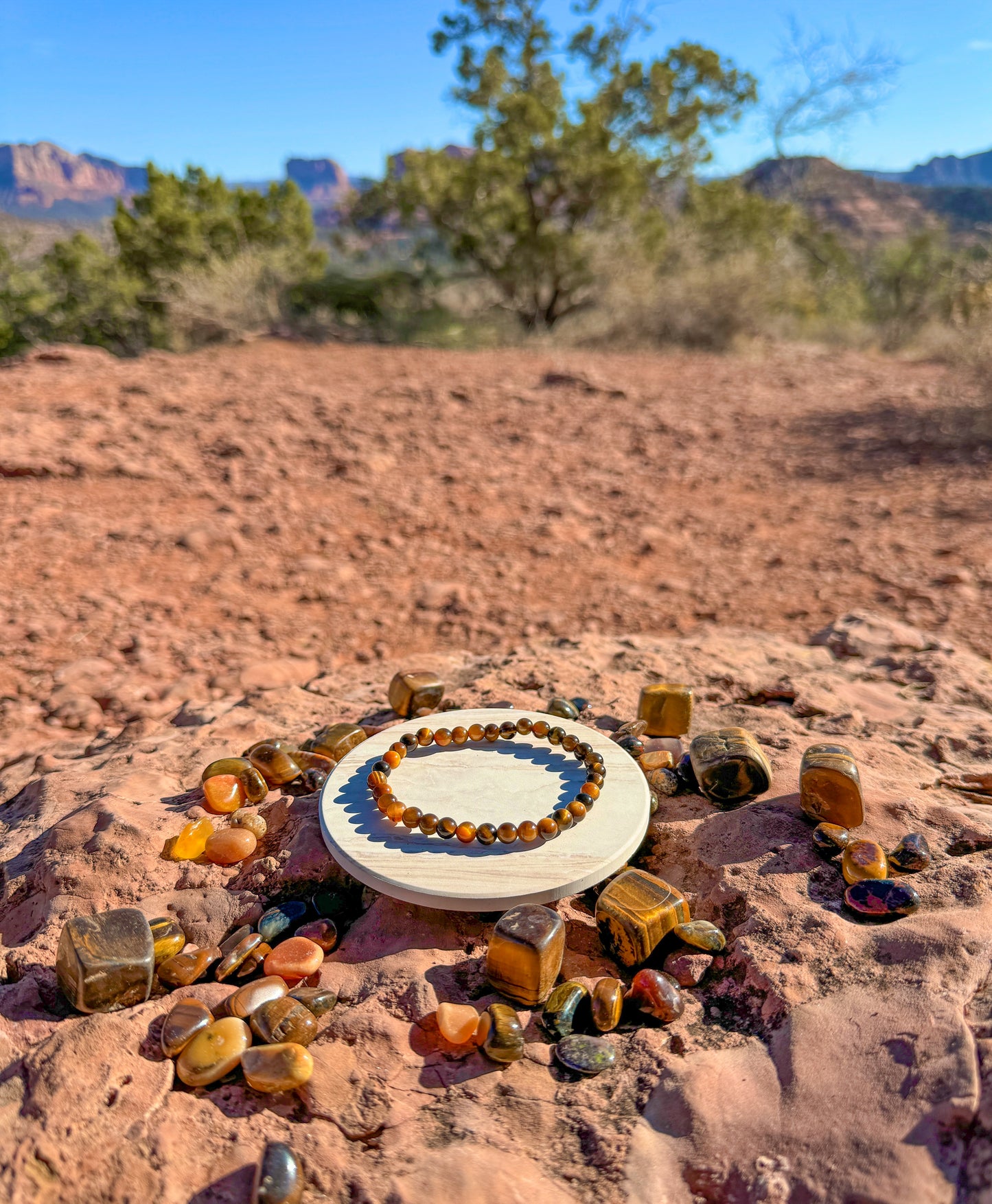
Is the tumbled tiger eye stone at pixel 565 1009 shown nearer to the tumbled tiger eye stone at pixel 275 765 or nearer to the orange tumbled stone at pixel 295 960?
the orange tumbled stone at pixel 295 960

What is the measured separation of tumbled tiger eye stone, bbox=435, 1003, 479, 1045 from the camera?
56.4 inches

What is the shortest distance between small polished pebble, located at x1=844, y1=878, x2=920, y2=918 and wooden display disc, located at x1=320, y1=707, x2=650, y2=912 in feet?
1.52

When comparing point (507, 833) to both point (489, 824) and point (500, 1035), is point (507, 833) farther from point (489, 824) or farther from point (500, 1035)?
point (500, 1035)

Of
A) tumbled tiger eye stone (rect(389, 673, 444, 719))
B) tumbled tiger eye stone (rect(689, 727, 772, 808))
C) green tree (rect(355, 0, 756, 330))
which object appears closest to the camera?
tumbled tiger eye stone (rect(689, 727, 772, 808))

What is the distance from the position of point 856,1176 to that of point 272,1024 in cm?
99

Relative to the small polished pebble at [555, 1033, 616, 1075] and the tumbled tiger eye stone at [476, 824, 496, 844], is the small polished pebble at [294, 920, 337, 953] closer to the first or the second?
the tumbled tiger eye stone at [476, 824, 496, 844]

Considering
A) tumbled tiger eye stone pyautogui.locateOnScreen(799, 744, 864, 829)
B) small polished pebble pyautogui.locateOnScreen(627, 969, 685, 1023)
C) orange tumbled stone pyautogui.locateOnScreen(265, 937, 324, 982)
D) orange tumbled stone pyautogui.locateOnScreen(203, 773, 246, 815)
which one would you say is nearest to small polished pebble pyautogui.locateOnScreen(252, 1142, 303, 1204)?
orange tumbled stone pyautogui.locateOnScreen(265, 937, 324, 982)

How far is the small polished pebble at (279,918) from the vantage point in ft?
5.57

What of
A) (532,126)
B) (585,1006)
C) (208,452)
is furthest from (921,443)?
(532,126)

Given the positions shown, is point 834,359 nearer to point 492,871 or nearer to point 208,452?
point 208,452

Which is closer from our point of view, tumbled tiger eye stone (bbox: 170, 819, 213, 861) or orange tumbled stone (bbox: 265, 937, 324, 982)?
orange tumbled stone (bbox: 265, 937, 324, 982)

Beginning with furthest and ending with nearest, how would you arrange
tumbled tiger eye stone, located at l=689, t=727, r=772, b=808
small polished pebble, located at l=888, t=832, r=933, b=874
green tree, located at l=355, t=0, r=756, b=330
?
green tree, located at l=355, t=0, r=756, b=330 < tumbled tiger eye stone, located at l=689, t=727, r=772, b=808 < small polished pebble, located at l=888, t=832, r=933, b=874

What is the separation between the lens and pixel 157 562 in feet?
12.6

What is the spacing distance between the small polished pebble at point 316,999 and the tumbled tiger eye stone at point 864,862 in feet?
3.69
